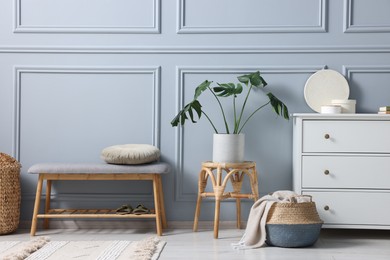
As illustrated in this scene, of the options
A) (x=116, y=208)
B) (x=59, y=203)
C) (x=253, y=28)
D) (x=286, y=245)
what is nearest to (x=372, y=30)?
(x=253, y=28)

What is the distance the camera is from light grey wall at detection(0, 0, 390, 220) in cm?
397

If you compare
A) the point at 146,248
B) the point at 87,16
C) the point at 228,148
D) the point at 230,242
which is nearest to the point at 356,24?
the point at 228,148

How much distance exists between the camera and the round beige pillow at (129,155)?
11.8ft

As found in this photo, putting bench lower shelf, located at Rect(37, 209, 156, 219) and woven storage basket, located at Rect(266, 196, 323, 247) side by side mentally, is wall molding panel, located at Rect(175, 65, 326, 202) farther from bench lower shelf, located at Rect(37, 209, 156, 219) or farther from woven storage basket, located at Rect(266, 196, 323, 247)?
woven storage basket, located at Rect(266, 196, 323, 247)

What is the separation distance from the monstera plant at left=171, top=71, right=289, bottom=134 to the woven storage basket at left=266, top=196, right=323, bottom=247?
63cm

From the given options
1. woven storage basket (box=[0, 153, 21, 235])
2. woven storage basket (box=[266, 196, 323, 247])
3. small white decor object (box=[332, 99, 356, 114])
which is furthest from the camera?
small white decor object (box=[332, 99, 356, 114])

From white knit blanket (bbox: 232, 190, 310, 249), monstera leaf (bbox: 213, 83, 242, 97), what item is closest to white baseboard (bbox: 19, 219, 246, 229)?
white knit blanket (bbox: 232, 190, 310, 249)

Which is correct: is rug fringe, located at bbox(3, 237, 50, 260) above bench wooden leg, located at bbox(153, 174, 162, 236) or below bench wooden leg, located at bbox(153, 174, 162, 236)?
below

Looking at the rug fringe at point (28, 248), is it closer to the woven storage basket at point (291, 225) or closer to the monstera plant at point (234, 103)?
the monstera plant at point (234, 103)

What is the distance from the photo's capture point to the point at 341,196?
3.61 m

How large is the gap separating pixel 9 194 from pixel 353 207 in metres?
2.03

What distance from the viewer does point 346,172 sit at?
3604mm

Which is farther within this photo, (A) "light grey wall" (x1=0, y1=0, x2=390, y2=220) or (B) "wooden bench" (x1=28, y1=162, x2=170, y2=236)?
(A) "light grey wall" (x1=0, y1=0, x2=390, y2=220)

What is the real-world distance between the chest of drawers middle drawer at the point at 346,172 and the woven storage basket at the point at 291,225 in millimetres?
279
